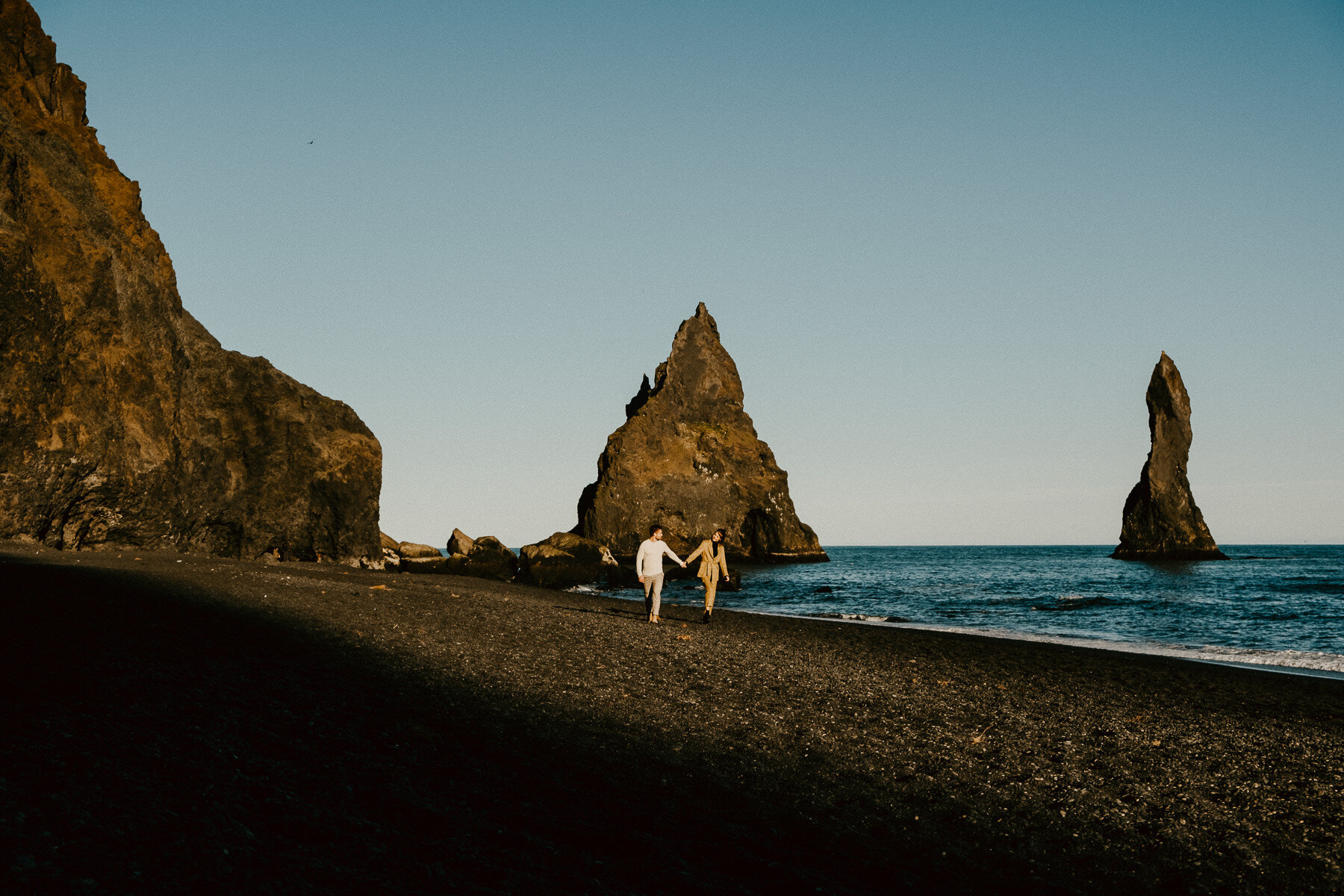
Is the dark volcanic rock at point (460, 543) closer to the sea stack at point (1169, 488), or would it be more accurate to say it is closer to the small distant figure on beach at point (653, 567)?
the small distant figure on beach at point (653, 567)

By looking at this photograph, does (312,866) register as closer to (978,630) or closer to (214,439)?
(978,630)

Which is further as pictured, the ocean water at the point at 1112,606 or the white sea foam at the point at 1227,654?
the ocean water at the point at 1112,606

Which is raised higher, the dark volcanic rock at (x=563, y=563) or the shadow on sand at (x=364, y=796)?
the shadow on sand at (x=364, y=796)

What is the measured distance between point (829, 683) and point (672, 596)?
30.2 meters

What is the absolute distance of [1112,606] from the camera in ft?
123

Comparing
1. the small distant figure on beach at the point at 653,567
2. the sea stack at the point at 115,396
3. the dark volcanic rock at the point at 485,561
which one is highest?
the sea stack at the point at 115,396

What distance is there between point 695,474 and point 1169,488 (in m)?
64.9

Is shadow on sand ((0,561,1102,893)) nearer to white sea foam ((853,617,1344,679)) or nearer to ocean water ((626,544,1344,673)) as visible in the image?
white sea foam ((853,617,1344,679))

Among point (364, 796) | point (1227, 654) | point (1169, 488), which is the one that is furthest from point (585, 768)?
point (1169, 488)

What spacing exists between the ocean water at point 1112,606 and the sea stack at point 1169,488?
3693 cm

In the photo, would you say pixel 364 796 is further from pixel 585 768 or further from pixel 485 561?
pixel 485 561

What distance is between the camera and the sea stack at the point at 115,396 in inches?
907

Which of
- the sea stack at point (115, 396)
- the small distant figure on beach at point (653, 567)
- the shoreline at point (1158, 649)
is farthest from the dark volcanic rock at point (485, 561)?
the small distant figure on beach at point (653, 567)

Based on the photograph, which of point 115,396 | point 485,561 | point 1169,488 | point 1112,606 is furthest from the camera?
point 1169,488
